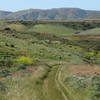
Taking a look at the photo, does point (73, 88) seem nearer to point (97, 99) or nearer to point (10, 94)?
point (97, 99)

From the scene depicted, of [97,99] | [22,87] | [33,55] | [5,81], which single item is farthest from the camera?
[33,55]

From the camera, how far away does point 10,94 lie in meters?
30.5

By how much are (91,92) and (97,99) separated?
1.92 metres

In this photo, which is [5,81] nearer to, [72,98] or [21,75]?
[21,75]

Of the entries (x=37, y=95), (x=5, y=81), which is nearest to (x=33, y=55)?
(x=5, y=81)

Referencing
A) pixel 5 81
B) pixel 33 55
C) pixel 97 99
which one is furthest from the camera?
pixel 33 55

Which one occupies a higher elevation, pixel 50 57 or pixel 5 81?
pixel 5 81

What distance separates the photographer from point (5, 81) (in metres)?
35.7

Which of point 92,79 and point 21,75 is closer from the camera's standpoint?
point 92,79

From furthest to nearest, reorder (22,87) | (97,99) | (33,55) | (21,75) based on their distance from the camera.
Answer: (33,55), (21,75), (22,87), (97,99)

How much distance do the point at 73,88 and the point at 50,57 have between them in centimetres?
3851

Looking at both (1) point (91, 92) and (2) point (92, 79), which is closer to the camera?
(1) point (91, 92)

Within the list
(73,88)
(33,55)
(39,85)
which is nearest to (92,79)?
(73,88)

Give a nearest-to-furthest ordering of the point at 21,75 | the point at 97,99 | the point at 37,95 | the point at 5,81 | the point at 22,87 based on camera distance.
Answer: the point at 97,99
the point at 37,95
the point at 22,87
the point at 5,81
the point at 21,75
